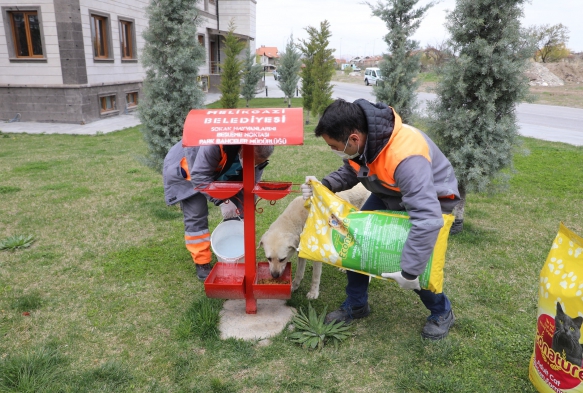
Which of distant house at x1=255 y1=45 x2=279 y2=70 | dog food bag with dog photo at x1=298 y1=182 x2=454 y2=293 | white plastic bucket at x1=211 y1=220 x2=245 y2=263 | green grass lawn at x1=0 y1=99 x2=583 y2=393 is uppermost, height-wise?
distant house at x1=255 y1=45 x2=279 y2=70

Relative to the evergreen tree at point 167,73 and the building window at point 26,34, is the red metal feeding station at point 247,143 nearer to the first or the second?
the evergreen tree at point 167,73

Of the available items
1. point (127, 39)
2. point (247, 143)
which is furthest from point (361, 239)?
point (127, 39)

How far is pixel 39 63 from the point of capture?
14.8 meters

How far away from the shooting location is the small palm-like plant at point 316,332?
3480mm

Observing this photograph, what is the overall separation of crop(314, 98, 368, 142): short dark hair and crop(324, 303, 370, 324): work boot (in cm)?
174

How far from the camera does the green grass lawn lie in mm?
3082

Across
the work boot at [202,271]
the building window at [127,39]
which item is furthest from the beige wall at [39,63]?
the work boot at [202,271]

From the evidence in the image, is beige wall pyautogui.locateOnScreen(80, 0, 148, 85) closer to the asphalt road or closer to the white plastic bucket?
the asphalt road

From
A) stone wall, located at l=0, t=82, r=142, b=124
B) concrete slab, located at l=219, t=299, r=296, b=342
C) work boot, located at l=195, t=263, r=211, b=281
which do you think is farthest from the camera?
stone wall, located at l=0, t=82, r=142, b=124

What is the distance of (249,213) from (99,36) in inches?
663

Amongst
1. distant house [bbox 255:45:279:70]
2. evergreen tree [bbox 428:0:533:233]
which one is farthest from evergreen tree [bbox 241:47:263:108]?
distant house [bbox 255:45:279:70]

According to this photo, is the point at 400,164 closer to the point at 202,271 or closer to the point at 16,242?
the point at 202,271

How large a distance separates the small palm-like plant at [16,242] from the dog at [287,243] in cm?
336

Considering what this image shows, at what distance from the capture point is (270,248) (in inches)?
153
